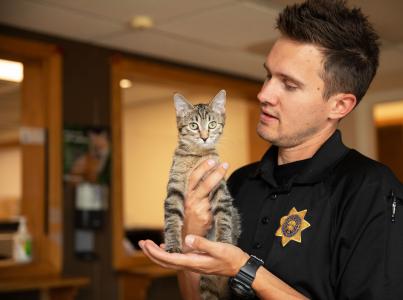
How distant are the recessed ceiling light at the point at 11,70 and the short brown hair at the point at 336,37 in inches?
115

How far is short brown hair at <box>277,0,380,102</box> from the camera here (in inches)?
54.2

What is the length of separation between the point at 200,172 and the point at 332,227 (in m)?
0.39

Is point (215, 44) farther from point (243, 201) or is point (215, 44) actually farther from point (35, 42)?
point (243, 201)

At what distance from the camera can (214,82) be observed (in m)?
4.98

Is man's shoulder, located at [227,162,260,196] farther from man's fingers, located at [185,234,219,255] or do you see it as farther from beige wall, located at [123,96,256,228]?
beige wall, located at [123,96,256,228]

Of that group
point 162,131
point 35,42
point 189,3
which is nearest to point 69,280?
point 35,42

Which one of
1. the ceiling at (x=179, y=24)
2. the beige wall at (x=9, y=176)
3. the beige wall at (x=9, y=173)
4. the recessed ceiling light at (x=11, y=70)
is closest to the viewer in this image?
the ceiling at (x=179, y=24)

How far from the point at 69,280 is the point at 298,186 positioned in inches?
101

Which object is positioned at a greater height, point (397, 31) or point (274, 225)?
point (397, 31)

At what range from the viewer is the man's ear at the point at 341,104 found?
1.48 meters

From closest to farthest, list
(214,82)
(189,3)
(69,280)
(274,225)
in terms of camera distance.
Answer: (274,225) < (189,3) < (69,280) < (214,82)

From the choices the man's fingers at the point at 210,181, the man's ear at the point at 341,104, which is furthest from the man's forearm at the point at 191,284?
the man's ear at the point at 341,104

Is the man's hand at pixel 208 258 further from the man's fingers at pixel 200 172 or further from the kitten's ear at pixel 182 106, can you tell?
the kitten's ear at pixel 182 106

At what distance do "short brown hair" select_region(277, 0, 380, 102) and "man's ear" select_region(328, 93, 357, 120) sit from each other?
0.02 meters
